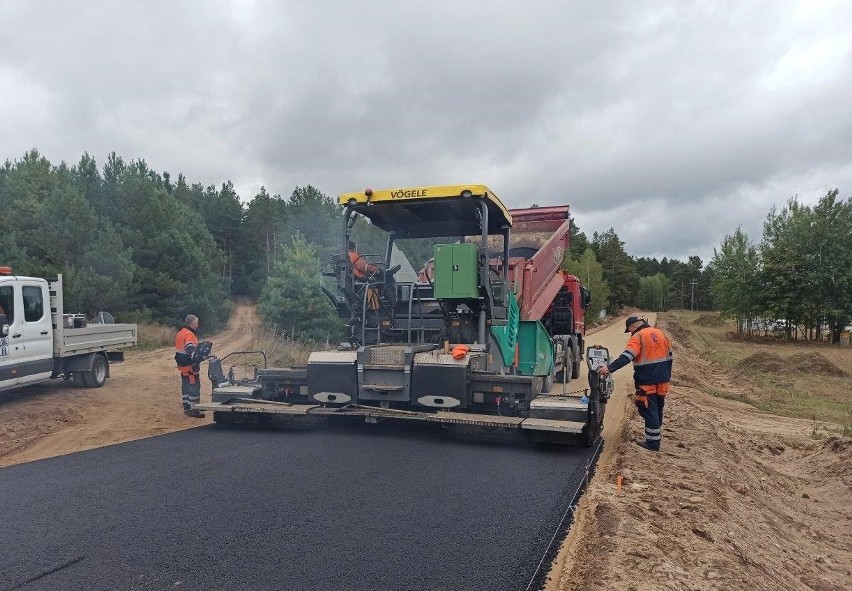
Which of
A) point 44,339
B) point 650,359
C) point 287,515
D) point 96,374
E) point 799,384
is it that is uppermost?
point 44,339

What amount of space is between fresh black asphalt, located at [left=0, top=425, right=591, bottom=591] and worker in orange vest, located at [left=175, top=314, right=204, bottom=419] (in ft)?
5.85

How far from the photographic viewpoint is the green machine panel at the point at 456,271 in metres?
6.58

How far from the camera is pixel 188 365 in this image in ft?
26.0

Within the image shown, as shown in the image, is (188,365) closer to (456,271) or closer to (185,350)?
(185,350)

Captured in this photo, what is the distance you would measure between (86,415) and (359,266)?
4758mm

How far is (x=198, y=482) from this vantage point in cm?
477

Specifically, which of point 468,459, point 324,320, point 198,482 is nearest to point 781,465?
point 468,459

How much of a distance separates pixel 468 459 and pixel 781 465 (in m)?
3.91

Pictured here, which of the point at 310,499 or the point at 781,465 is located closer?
the point at 310,499

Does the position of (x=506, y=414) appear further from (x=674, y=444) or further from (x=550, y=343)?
(x=550, y=343)

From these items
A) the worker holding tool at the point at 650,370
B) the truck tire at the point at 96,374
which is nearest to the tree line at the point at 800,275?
the worker holding tool at the point at 650,370

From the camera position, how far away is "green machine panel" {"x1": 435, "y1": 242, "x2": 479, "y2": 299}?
6.58 metres

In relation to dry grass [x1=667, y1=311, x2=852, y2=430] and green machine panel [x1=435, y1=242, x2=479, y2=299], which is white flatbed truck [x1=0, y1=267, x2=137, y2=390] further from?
dry grass [x1=667, y1=311, x2=852, y2=430]

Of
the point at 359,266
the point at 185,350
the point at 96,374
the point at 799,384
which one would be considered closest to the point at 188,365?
the point at 185,350
